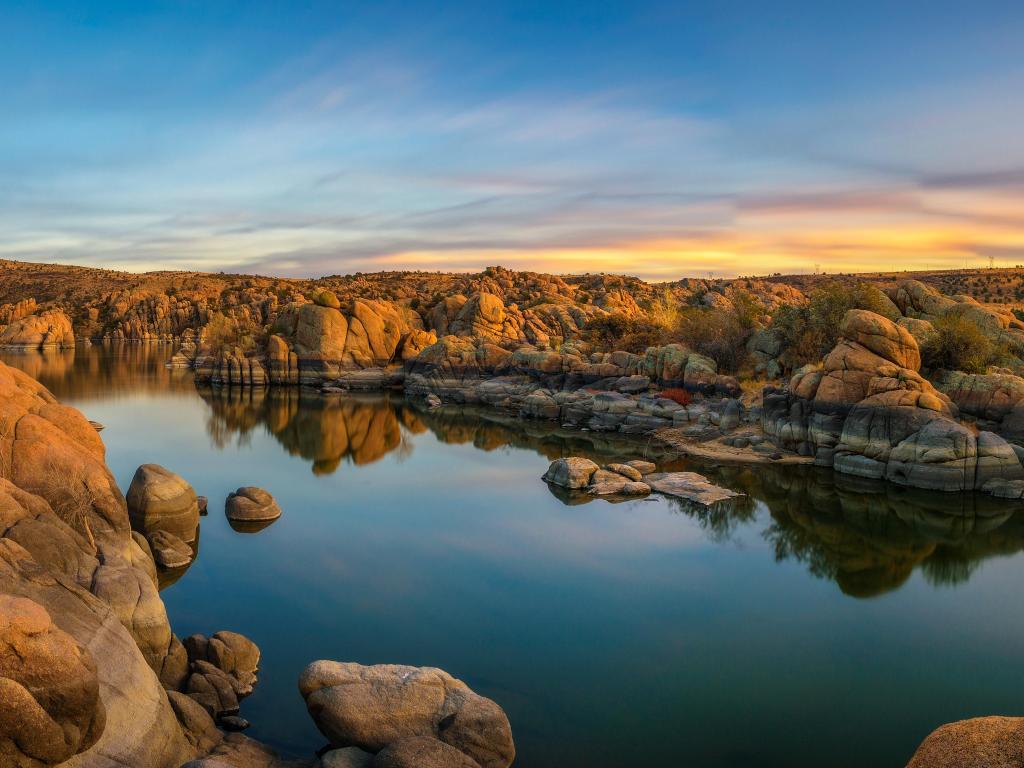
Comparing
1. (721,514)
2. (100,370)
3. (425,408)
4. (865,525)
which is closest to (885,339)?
(865,525)

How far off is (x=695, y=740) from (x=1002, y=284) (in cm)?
8810

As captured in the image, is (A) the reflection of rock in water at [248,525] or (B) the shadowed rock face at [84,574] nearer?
(B) the shadowed rock face at [84,574]

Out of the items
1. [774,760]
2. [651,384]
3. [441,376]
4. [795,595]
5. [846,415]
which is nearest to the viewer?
[774,760]

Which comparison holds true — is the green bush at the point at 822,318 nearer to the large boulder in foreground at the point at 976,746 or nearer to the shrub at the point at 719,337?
the shrub at the point at 719,337

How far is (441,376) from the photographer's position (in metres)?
54.4

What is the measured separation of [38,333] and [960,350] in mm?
107578

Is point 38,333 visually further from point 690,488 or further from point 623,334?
point 690,488

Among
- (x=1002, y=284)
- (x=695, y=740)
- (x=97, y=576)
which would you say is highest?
(x=1002, y=284)

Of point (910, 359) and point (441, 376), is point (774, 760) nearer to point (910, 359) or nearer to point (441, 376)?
point (910, 359)

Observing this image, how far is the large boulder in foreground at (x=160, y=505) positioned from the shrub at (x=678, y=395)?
26028mm

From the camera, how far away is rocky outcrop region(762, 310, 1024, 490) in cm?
2533

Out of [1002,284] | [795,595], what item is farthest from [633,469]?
[1002,284]

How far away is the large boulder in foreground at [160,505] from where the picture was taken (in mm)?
18594

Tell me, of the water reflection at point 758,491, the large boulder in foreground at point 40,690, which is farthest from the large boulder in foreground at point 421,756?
the water reflection at point 758,491
